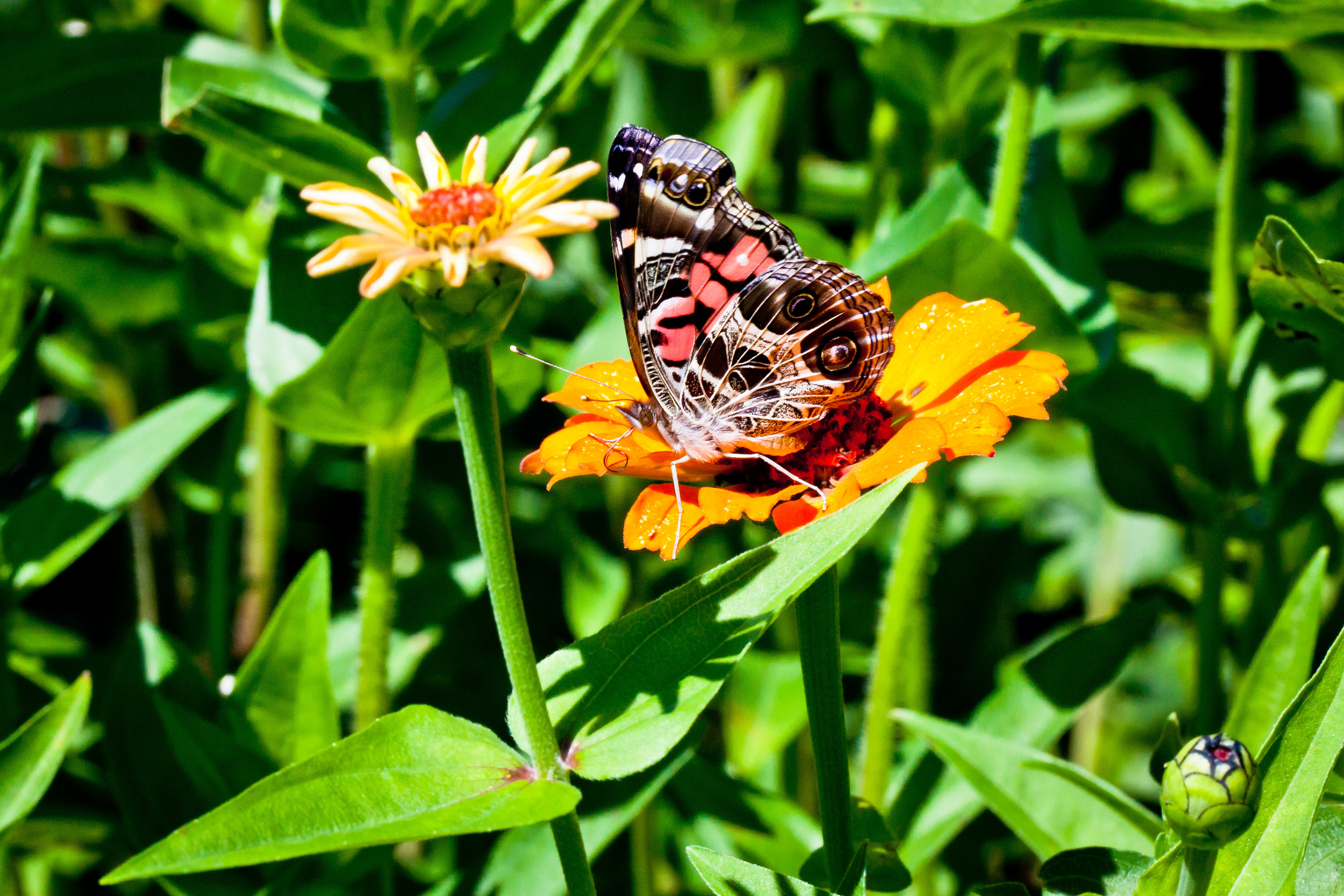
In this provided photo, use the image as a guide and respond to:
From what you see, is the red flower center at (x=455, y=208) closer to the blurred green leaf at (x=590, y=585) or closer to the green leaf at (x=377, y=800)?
the green leaf at (x=377, y=800)

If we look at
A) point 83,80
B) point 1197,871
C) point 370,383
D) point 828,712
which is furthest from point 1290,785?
point 83,80

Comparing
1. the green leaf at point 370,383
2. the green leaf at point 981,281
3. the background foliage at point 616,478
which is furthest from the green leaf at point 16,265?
the green leaf at point 981,281

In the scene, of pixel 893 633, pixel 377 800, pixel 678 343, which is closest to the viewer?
pixel 377 800

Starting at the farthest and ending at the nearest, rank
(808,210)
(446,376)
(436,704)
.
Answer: (808,210) → (436,704) → (446,376)

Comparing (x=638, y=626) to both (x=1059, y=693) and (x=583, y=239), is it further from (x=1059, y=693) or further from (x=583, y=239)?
(x=583, y=239)

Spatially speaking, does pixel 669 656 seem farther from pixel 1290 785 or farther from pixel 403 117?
pixel 403 117

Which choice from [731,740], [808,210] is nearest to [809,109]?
[808,210]
